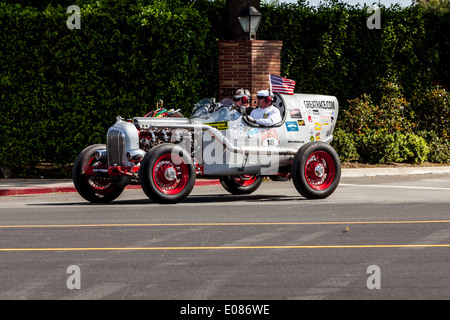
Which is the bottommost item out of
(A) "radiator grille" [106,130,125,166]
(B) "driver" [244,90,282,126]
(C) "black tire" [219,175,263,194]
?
(C) "black tire" [219,175,263,194]

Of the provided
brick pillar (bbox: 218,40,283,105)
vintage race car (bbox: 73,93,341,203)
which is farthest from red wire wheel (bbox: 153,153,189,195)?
brick pillar (bbox: 218,40,283,105)

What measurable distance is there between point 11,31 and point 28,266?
1096cm

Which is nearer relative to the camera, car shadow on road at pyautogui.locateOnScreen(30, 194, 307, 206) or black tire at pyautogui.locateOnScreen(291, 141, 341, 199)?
black tire at pyautogui.locateOnScreen(291, 141, 341, 199)

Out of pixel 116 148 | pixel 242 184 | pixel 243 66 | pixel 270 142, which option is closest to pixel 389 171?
pixel 243 66

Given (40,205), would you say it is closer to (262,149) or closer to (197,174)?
(197,174)

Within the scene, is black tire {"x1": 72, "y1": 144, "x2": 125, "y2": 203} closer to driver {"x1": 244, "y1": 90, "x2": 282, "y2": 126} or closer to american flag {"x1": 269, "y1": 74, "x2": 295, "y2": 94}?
driver {"x1": 244, "y1": 90, "x2": 282, "y2": 126}

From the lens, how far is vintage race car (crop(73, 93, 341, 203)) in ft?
43.8

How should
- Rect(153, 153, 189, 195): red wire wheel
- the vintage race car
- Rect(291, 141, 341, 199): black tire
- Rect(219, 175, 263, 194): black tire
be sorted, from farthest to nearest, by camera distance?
Rect(219, 175, 263, 194): black tire
Rect(291, 141, 341, 199): black tire
the vintage race car
Rect(153, 153, 189, 195): red wire wheel

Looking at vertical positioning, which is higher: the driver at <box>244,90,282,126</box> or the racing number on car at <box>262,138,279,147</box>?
the driver at <box>244,90,282,126</box>

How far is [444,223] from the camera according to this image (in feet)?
37.1

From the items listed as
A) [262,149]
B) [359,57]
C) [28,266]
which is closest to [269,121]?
[262,149]

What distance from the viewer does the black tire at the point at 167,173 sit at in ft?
42.7

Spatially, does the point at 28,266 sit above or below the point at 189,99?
below

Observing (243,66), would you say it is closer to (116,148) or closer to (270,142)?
(270,142)
